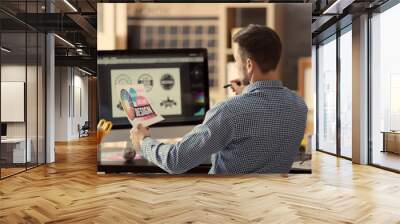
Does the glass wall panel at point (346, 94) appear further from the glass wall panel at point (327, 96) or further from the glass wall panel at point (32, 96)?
the glass wall panel at point (32, 96)

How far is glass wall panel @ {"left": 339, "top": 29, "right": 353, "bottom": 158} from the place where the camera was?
8.08 meters

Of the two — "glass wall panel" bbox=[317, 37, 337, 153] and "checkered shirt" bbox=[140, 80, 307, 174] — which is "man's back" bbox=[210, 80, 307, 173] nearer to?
→ "checkered shirt" bbox=[140, 80, 307, 174]

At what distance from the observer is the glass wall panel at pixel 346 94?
808 cm

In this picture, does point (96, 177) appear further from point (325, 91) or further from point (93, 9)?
point (325, 91)

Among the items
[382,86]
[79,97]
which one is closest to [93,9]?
[382,86]

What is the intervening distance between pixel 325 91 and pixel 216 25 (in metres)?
8.39

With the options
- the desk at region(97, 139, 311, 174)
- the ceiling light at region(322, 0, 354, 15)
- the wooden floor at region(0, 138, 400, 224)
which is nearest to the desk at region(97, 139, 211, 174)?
the desk at region(97, 139, 311, 174)

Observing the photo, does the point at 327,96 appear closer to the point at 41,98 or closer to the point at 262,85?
the point at 41,98

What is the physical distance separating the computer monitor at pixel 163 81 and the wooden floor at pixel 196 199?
1027mm

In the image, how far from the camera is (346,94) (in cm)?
836

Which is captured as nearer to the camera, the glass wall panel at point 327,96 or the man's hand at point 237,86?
the man's hand at point 237,86

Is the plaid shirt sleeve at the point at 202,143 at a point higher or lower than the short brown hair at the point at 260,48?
lower

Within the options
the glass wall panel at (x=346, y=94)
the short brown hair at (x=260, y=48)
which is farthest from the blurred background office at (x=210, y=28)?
the glass wall panel at (x=346, y=94)

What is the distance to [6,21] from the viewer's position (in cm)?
579
